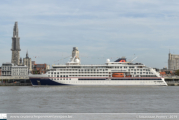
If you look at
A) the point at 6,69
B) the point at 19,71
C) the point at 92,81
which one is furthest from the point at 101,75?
the point at 6,69

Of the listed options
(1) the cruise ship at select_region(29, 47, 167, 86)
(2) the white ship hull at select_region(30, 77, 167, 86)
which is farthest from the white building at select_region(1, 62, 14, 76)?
(2) the white ship hull at select_region(30, 77, 167, 86)

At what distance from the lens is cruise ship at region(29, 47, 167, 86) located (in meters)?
77.9

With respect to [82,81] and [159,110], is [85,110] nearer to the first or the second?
[159,110]

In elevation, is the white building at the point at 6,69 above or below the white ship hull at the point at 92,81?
above

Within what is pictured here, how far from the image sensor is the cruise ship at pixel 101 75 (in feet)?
255

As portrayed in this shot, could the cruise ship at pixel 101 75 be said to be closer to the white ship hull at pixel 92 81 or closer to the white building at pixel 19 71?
the white ship hull at pixel 92 81

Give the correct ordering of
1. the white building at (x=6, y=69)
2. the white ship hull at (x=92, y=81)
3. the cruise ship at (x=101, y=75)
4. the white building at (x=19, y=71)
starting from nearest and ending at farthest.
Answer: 1. the white ship hull at (x=92, y=81)
2. the cruise ship at (x=101, y=75)
3. the white building at (x=19, y=71)
4. the white building at (x=6, y=69)

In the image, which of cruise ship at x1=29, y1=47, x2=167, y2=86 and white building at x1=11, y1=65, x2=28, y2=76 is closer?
Answer: cruise ship at x1=29, y1=47, x2=167, y2=86

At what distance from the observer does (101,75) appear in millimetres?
79375

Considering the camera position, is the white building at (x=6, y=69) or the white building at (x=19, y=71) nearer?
the white building at (x=19, y=71)

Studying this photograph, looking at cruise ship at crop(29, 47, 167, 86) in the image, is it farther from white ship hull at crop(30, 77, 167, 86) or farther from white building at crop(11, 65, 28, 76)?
white building at crop(11, 65, 28, 76)

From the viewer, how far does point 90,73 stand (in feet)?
259

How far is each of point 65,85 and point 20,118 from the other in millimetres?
55778

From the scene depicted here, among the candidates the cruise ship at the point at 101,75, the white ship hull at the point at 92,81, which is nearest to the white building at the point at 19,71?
the cruise ship at the point at 101,75
